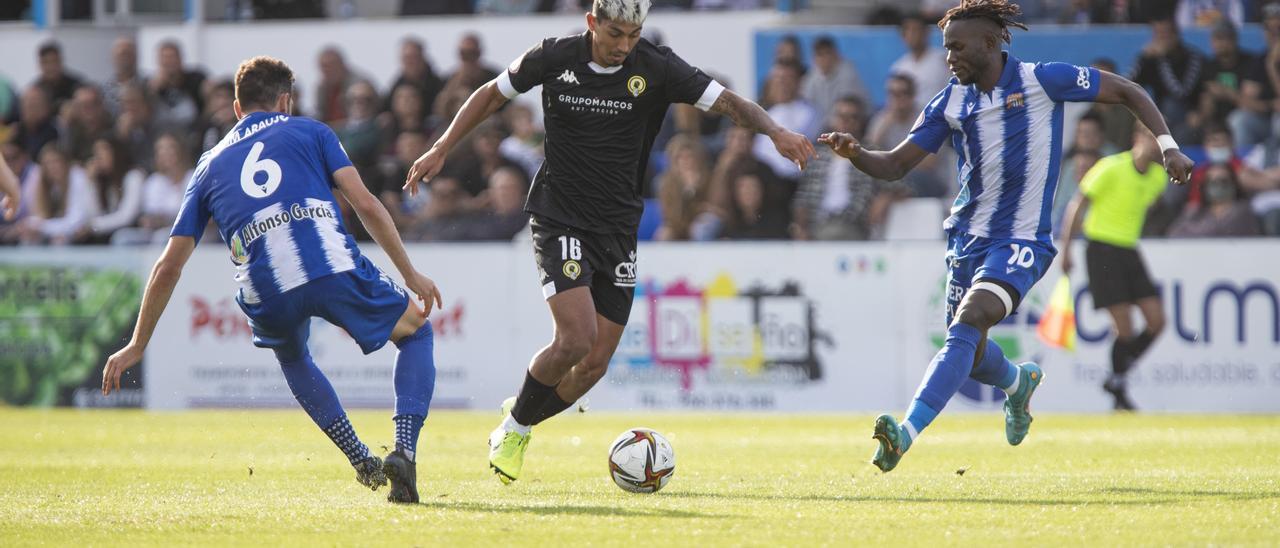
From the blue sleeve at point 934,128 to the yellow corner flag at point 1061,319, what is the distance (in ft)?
20.8

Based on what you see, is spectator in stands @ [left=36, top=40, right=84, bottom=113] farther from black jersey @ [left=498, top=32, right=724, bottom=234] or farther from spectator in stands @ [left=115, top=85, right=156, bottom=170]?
black jersey @ [left=498, top=32, right=724, bottom=234]

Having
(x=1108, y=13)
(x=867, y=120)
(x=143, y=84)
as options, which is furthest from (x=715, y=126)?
(x=143, y=84)

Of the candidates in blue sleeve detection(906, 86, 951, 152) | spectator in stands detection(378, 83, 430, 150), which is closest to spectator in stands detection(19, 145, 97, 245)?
spectator in stands detection(378, 83, 430, 150)

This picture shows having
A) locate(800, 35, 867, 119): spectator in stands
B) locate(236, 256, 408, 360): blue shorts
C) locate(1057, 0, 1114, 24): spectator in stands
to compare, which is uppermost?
locate(1057, 0, 1114, 24): spectator in stands

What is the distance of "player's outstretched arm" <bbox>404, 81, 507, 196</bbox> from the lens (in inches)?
317

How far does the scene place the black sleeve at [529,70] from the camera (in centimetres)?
828

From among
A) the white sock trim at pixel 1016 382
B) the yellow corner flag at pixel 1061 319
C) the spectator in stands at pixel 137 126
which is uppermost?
the spectator in stands at pixel 137 126

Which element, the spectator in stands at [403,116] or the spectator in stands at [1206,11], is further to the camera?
the spectator in stands at [403,116]

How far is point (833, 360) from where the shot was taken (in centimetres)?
1576

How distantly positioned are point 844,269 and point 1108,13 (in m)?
4.81

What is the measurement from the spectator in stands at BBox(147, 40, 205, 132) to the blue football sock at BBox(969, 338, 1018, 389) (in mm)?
12902

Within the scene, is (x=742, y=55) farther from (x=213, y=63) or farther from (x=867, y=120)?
(x=213, y=63)

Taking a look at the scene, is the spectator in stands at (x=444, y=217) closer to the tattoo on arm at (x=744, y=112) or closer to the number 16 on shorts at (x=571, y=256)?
the number 16 on shorts at (x=571, y=256)

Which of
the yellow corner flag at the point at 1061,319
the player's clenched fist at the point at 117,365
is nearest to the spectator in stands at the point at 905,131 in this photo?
the yellow corner flag at the point at 1061,319
